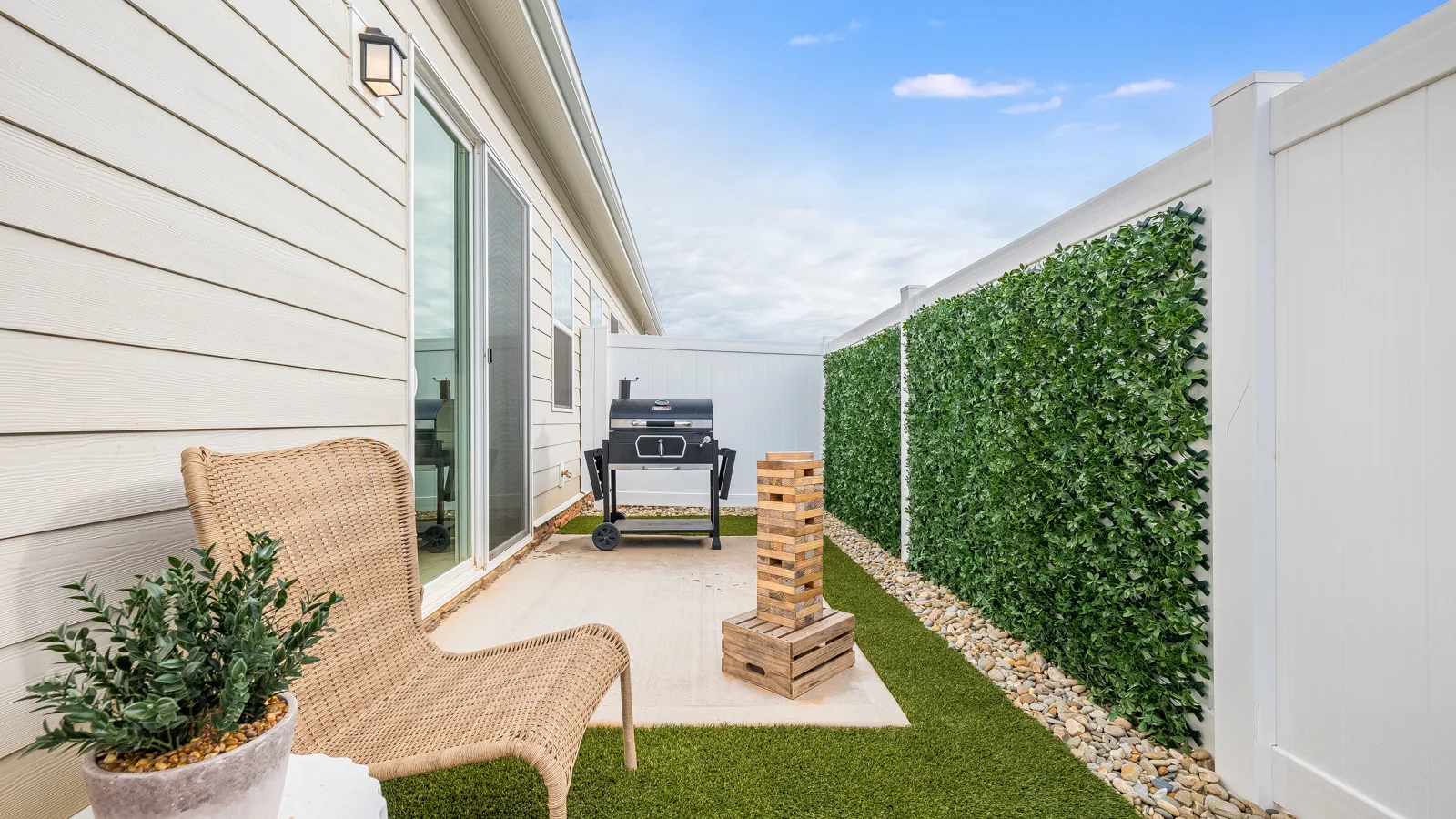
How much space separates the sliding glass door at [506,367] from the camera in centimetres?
361

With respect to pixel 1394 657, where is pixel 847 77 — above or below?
above

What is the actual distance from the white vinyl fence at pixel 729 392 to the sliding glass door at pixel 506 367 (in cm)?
235

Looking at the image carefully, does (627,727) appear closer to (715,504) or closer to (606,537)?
(606,537)

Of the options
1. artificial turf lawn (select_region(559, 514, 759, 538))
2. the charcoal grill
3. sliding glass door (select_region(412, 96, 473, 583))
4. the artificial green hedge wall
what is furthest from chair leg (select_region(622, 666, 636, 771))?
artificial turf lawn (select_region(559, 514, 759, 538))

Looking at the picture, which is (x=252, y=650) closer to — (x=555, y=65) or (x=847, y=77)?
(x=555, y=65)

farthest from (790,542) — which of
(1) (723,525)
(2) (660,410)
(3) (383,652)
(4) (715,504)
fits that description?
(1) (723,525)

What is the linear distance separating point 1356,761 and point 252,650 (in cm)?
221

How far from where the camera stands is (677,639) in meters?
2.82

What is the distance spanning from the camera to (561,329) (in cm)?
559

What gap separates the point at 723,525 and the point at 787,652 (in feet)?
11.6

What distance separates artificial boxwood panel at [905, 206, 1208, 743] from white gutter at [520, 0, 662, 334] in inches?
112

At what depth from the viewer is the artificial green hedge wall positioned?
4.38 metres

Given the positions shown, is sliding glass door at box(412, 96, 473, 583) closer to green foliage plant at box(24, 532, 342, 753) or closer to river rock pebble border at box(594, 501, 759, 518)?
green foliage plant at box(24, 532, 342, 753)

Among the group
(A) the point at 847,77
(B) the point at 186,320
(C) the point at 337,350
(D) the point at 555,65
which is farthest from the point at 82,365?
(A) the point at 847,77
